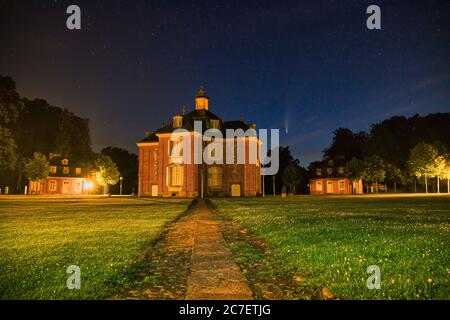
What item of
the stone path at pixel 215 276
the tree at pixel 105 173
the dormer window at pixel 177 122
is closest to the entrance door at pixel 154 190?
the dormer window at pixel 177 122

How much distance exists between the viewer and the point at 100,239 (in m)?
11.0

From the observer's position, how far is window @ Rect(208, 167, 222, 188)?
56.9 metres

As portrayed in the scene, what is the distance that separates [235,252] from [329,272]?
11.1 ft

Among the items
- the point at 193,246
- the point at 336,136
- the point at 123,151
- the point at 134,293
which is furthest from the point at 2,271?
the point at 336,136

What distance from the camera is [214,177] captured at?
187ft

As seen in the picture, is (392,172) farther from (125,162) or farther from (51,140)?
(51,140)

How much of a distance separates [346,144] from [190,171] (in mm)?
69631

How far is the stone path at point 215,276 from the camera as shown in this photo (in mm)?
5578

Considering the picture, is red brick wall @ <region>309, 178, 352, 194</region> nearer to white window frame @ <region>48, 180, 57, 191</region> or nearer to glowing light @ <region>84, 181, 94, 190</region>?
glowing light @ <region>84, 181, 94, 190</region>

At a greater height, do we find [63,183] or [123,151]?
[123,151]

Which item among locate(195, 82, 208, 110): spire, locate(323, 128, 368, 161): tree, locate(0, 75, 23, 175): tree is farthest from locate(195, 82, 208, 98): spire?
locate(323, 128, 368, 161): tree

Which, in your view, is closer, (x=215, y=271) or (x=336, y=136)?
(x=215, y=271)
